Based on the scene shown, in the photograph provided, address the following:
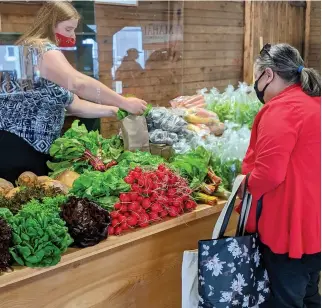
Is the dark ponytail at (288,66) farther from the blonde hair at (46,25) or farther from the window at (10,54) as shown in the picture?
the window at (10,54)

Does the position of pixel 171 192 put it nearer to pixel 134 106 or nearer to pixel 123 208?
pixel 123 208

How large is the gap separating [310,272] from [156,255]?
70cm

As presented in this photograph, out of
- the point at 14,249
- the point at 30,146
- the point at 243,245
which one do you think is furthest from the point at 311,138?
the point at 30,146

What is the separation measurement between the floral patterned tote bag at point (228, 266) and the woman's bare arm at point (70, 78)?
945 millimetres

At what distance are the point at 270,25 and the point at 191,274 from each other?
4414mm

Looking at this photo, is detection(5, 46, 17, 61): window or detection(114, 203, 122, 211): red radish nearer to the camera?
detection(114, 203, 122, 211): red radish

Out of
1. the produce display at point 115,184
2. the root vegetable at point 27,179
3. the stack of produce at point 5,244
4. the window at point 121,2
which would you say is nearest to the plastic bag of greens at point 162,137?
the produce display at point 115,184

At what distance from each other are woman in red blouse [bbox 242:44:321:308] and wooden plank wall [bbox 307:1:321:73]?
13.9 feet

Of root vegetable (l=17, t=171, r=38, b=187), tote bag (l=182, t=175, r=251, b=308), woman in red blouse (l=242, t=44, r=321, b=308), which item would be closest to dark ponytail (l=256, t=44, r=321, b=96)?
woman in red blouse (l=242, t=44, r=321, b=308)

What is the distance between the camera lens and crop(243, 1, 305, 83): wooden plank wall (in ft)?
18.3

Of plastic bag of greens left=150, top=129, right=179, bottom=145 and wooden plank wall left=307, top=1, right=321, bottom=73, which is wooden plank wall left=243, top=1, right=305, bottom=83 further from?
plastic bag of greens left=150, top=129, right=179, bottom=145

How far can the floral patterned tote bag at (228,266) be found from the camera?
6.50ft

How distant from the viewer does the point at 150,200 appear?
7.22 ft

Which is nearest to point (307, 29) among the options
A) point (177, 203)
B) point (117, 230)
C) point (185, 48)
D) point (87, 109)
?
point (185, 48)
